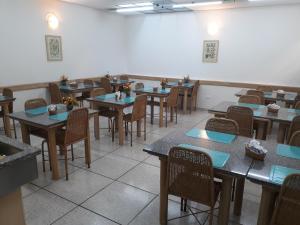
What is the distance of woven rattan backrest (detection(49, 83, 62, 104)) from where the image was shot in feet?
17.4

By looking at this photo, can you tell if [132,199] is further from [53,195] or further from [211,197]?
[211,197]

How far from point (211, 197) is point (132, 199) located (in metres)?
1.10

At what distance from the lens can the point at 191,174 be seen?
179 centimetres

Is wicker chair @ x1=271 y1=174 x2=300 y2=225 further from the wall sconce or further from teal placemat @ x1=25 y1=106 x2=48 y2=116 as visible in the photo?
the wall sconce

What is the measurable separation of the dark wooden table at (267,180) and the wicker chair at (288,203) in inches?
2.5

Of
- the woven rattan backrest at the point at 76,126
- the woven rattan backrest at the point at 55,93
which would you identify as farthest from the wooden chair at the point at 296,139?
the woven rattan backrest at the point at 55,93

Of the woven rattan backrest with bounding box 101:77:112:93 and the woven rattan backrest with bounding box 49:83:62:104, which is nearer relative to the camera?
the woven rattan backrest with bounding box 49:83:62:104

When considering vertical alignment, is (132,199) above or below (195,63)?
below

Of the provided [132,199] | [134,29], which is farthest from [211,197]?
[134,29]

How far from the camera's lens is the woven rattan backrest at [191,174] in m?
1.71

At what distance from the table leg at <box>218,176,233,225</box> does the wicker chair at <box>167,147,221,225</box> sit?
0.24 ft

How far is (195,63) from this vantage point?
688 centimetres

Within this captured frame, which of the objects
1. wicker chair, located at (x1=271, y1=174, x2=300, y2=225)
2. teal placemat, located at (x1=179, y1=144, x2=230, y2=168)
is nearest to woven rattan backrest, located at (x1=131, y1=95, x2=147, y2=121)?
teal placemat, located at (x1=179, y1=144, x2=230, y2=168)

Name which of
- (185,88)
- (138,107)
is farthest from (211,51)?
(138,107)
